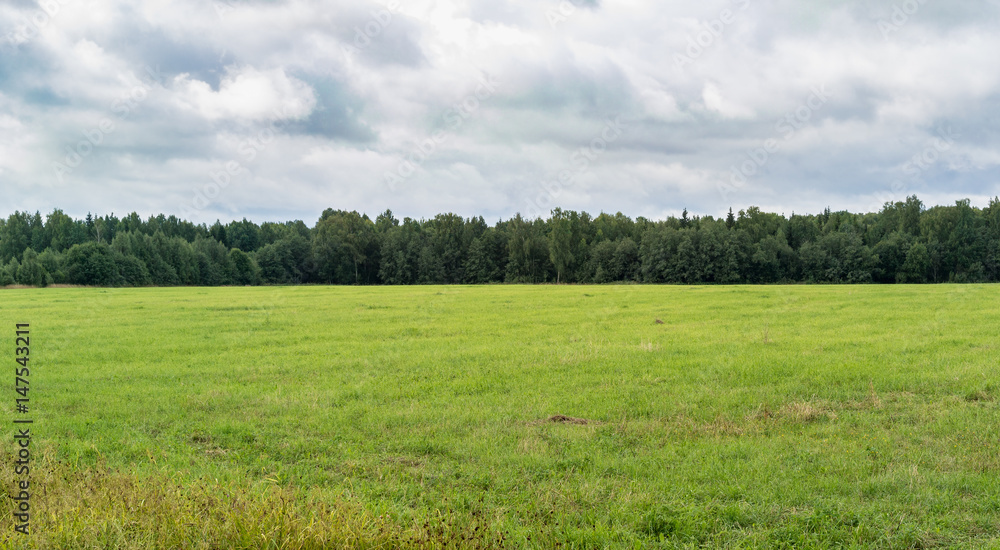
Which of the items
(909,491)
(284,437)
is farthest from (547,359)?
(909,491)

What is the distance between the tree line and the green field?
88.8 meters

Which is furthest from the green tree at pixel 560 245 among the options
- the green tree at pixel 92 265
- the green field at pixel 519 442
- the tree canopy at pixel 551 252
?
the green field at pixel 519 442

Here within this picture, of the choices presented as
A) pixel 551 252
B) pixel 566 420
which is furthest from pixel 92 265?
pixel 566 420

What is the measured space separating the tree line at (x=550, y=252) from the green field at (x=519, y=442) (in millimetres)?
88788

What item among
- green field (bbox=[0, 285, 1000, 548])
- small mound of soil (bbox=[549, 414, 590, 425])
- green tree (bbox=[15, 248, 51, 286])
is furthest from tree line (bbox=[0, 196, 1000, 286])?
small mound of soil (bbox=[549, 414, 590, 425])

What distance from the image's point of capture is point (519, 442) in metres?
9.60

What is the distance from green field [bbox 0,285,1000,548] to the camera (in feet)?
20.9

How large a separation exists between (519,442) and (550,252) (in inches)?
4162

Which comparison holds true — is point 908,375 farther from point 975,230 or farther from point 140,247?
point 140,247

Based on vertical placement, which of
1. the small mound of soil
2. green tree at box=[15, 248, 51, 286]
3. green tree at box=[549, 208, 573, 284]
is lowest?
the small mound of soil

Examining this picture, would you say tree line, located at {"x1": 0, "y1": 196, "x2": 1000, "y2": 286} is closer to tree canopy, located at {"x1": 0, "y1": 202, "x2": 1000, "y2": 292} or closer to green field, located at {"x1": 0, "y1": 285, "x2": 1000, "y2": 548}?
tree canopy, located at {"x1": 0, "y1": 202, "x2": 1000, "y2": 292}

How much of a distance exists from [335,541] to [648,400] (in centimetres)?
840

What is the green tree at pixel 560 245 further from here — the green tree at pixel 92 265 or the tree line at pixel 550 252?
the green tree at pixel 92 265

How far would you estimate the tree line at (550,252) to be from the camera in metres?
101
